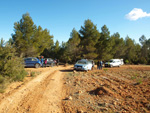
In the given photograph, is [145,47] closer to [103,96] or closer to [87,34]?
[87,34]

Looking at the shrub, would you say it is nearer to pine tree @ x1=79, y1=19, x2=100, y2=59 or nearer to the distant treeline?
the distant treeline

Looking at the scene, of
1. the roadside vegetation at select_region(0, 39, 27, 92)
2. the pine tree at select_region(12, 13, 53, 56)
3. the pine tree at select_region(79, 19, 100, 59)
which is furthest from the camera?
the pine tree at select_region(79, 19, 100, 59)

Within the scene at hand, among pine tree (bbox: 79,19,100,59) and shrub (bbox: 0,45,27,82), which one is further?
pine tree (bbox: 79,19,100,59)

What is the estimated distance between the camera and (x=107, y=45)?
33812 mm

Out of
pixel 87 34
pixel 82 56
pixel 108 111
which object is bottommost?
pixel 108 111

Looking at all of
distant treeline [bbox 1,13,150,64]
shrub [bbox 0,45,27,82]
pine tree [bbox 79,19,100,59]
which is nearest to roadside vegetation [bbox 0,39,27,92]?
shrub [bbox 0,45,27,82]

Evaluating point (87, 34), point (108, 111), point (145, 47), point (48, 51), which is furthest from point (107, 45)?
point (108, 111)

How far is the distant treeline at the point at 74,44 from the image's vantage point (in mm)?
25550

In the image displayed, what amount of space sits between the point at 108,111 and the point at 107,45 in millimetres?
30748

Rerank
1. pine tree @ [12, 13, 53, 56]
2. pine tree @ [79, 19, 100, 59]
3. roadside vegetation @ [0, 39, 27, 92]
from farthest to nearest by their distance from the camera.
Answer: pine tree @ [79, 19, 100, 59] → pine tree @ [12, 13, 53, 56] → roadside vegetation @ [0, 39, 27, 92]

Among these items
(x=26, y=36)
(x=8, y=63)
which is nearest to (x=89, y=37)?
(x=26, y=36)

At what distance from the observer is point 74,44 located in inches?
1237

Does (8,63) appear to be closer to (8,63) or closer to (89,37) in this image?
(8,63)

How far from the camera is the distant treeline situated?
83.8ft
